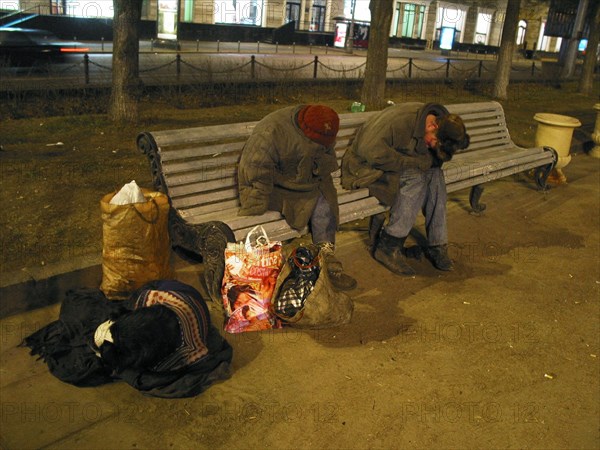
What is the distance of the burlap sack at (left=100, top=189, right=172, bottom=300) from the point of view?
3750 mm

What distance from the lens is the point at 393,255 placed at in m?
4.86

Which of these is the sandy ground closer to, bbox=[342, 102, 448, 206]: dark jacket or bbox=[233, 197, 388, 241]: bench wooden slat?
bbox=[233, 197, 388, 241]: bench wooden slat

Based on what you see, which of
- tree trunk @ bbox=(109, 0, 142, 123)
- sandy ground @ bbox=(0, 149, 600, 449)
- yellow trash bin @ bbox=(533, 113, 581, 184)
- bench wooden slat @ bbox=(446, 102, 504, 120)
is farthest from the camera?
tree trunk @ bbox=(109, 0, 142, 123)

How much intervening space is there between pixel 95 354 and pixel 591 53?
2158cm

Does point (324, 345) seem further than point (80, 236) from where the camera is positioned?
No

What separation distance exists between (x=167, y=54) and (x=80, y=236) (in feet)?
60.3

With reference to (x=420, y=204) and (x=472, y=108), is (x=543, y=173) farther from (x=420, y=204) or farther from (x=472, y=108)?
(x=420, y=204)

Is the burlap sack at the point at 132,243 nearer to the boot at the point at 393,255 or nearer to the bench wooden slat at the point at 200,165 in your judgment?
the bench wooden slat at the point at 200,165

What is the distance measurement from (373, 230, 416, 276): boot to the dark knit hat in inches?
31.4

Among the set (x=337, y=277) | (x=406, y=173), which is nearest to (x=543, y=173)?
(x=406, y=173)

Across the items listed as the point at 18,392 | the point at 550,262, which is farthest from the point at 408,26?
the point at 18,392

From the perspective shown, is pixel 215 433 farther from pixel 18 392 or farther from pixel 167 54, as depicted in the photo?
pixel 167 54

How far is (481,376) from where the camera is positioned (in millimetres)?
3580

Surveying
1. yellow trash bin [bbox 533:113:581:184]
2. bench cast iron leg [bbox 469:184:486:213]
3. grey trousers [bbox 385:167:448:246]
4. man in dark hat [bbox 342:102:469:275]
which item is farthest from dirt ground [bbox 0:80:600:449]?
yellow trash bin [bbox 533:113:581:184]
